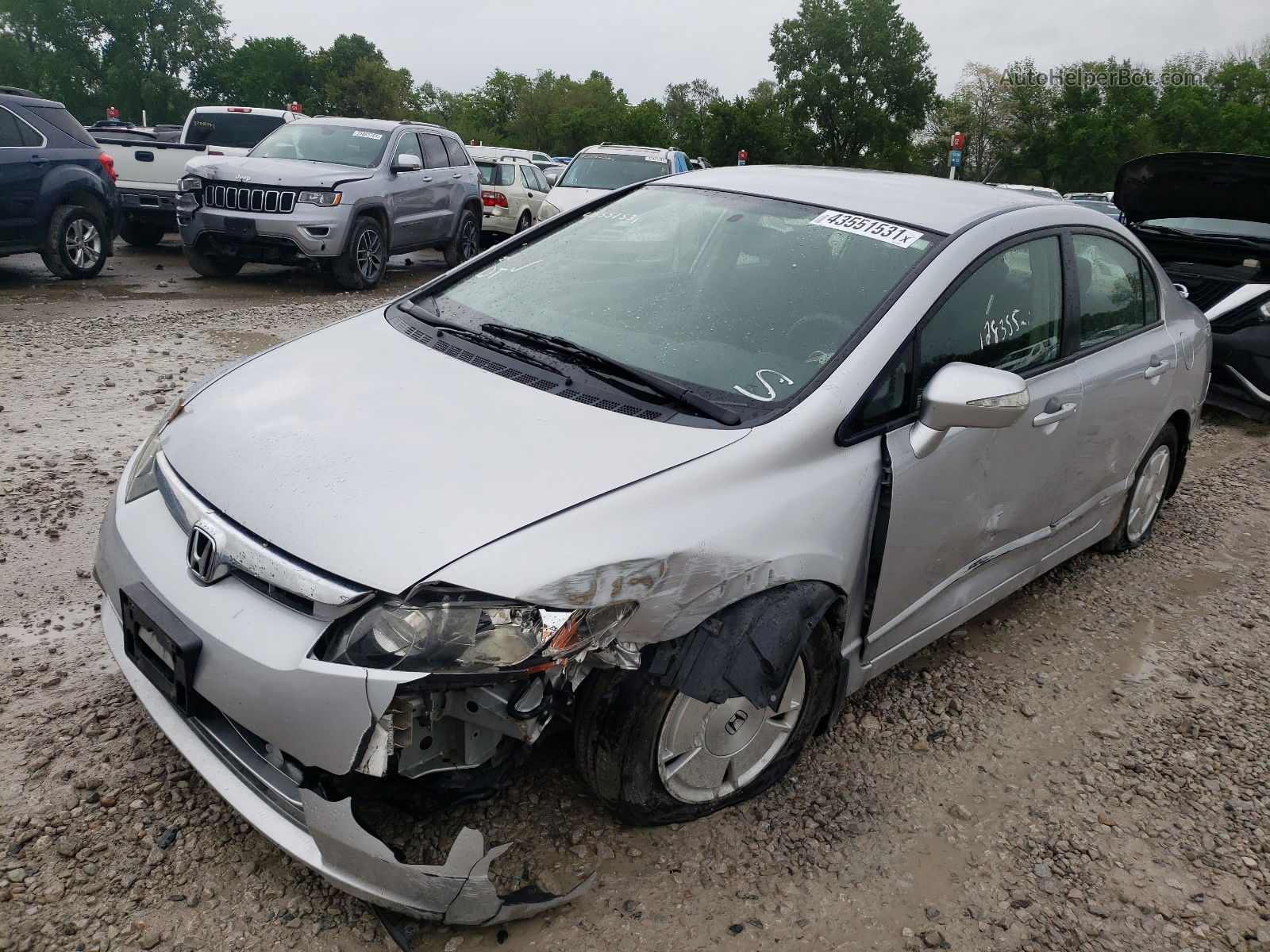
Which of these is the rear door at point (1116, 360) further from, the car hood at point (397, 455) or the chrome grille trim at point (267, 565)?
the chrome grille trim at point (267, 565)

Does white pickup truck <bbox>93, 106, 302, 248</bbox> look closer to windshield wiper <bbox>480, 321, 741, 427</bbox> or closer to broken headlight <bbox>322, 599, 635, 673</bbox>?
windshield wiper <bbox>480, 321, 741, 427</bbox>

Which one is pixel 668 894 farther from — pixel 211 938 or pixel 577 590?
pixel 211 938

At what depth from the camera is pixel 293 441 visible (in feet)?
8.02

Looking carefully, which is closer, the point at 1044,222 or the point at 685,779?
the point at 685,779

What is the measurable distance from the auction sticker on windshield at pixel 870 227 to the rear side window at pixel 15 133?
8896mm

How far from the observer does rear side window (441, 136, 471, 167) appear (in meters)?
12.6

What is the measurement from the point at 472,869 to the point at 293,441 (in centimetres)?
111

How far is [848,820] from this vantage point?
2.72 meters

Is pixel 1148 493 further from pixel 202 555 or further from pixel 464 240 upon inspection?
pixel 464 240

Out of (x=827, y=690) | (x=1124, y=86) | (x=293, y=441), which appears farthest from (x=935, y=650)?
(x=1124, y=86)

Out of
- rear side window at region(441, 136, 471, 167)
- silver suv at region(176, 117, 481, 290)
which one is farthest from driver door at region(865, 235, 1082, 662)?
rear side window at region(441, 136, 471, 167)

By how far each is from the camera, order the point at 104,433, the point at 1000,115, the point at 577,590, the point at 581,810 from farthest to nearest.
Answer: the point at 1000,115, the point at 104,433, the point at 581,810, the point at 577,590

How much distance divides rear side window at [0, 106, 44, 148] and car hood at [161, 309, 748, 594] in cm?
805

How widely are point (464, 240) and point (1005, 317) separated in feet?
35.6
